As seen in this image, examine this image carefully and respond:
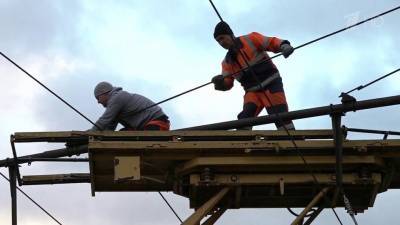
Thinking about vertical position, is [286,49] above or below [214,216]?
above

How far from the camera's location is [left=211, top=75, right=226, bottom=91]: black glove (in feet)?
31.2

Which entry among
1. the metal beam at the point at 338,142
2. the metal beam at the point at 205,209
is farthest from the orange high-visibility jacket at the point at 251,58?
the metal beam at the point at 205,209

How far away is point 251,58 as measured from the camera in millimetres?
9641

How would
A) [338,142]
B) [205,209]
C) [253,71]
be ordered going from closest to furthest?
[338,142]
[205,209]
[253,71]

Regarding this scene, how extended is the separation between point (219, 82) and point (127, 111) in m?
1.11

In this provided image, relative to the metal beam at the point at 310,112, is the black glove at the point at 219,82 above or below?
above

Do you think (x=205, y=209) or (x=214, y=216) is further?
(x=214, y=216)

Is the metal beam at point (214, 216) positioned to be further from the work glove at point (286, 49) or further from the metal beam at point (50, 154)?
the work glove at point (286, 49)

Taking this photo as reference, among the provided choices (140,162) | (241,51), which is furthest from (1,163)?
(241,51)

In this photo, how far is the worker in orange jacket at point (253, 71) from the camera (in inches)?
375

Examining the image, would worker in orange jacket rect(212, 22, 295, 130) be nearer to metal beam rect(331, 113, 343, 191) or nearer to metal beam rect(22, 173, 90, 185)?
metal beam rect(331, 113, 343, 191)

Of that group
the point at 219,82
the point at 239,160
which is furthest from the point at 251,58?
the point at 239,160

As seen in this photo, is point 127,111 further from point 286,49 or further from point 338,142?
point 338,142

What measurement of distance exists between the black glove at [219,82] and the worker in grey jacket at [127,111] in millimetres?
765
